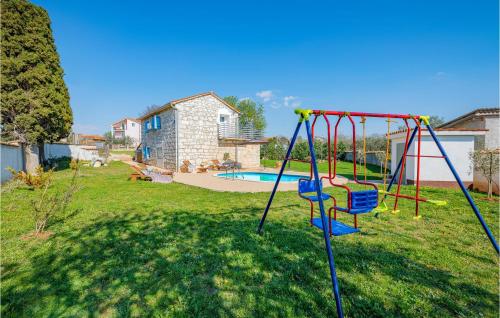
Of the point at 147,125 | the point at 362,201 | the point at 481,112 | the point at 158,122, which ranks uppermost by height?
the point at 147,125

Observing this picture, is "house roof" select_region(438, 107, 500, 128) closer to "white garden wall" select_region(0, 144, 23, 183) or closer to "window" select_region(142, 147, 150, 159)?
"white garden wall" select_region(0, 144, 23, 183)

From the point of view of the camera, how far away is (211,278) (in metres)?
3.19

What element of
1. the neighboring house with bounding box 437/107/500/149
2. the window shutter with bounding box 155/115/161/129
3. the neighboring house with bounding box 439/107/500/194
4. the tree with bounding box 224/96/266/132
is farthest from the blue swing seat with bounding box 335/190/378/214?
the tree with bounding box 224/96/266/132

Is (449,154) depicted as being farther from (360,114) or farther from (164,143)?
(164,143)

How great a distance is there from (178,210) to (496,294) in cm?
645

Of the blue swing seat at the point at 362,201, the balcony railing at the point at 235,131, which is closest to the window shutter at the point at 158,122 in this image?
the balcony railing at the point at 235,131

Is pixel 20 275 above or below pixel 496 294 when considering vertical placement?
above

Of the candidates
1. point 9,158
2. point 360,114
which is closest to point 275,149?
point 9,158

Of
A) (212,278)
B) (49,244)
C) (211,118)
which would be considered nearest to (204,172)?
(211,118)

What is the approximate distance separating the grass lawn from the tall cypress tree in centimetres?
994

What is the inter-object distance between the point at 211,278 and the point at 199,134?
56.3ft

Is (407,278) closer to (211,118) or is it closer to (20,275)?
(20,275)

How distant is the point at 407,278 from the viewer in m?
3.27

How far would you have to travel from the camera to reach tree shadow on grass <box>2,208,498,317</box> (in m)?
2.62
